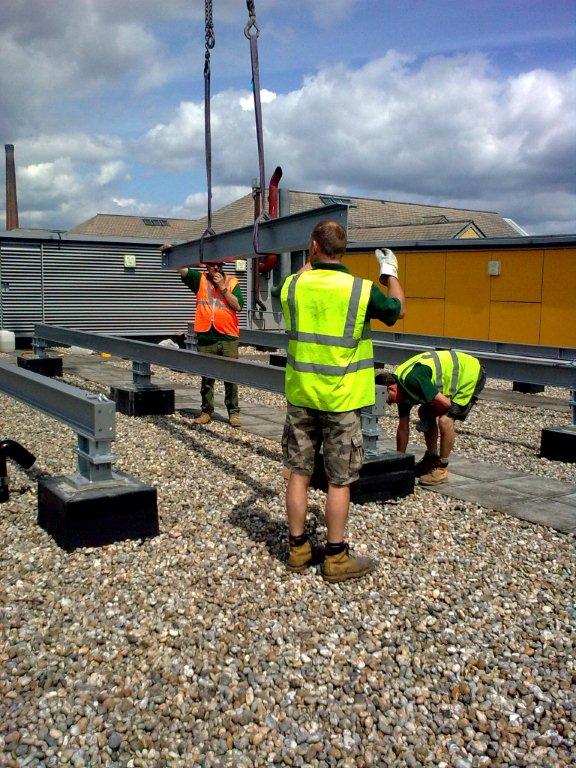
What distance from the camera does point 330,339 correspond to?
4027 mm

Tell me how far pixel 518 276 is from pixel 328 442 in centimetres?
1173

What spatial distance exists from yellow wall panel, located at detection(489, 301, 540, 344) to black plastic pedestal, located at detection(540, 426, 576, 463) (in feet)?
25.1

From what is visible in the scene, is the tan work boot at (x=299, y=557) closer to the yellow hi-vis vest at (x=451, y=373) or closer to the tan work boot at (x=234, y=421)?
the yellow hi-vis vest at (x=451, y=373)

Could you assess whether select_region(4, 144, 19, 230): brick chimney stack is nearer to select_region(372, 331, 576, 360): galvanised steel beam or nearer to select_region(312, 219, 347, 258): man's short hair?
select_region(372, 331, 576, 360): galvanised steel beam

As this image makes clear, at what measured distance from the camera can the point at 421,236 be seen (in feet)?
104

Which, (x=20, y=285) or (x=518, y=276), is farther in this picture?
(x=20, y=285)

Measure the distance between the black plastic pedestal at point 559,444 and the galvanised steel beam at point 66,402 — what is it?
4524 mm

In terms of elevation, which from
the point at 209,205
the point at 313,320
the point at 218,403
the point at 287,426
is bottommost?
the point at 218,403

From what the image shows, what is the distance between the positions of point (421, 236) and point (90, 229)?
20.4 meters

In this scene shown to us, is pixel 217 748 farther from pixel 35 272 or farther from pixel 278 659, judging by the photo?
pixel 35 272

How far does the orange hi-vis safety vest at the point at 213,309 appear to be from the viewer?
843cm

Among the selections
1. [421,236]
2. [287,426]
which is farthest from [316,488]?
[421,236]

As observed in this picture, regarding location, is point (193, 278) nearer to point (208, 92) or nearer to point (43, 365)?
point (208, 92)

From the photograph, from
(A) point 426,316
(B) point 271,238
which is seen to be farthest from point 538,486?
(A) point 426,316
